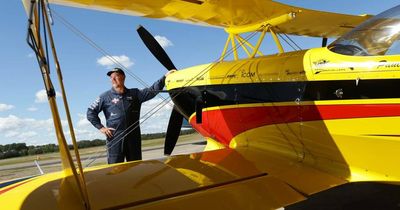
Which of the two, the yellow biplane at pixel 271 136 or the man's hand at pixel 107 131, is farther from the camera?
the man's hand at pixel 107 131

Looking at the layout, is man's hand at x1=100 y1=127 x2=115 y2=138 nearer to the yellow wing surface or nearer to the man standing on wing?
the man standing on wing

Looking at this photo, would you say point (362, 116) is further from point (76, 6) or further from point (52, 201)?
point (76, 6)

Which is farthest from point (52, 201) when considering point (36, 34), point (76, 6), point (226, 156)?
point (76, 6)

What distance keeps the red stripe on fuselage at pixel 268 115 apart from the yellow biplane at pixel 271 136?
0.04 feet

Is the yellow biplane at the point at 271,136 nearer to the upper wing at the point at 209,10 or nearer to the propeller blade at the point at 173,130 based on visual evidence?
the upper wing at the point at 209,10

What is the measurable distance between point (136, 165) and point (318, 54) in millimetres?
2139

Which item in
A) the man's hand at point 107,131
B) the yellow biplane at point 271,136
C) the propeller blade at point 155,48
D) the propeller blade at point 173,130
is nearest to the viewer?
the yellow biplane at point 271,136

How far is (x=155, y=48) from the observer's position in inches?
→ 244

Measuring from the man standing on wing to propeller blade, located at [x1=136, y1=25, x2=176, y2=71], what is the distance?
1056mm

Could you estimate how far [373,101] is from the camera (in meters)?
3.22

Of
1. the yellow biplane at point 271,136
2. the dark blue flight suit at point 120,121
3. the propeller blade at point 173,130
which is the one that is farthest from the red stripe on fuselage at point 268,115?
the dark blue flight suit at point 120,121

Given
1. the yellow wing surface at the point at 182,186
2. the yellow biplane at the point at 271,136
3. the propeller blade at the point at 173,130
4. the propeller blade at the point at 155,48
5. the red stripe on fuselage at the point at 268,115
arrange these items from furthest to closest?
1. the propeller blade at the point at 155,48
2. the propeller blade at the point at 173,130
3. the red stripe on fuselage at the point at 268,115
4. the yellow biplane at the point at 271,136
5. the yellow wing surface at the point at 182,186

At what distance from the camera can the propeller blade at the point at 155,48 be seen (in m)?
6.12

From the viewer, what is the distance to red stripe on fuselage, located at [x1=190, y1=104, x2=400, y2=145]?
10.7 ft
